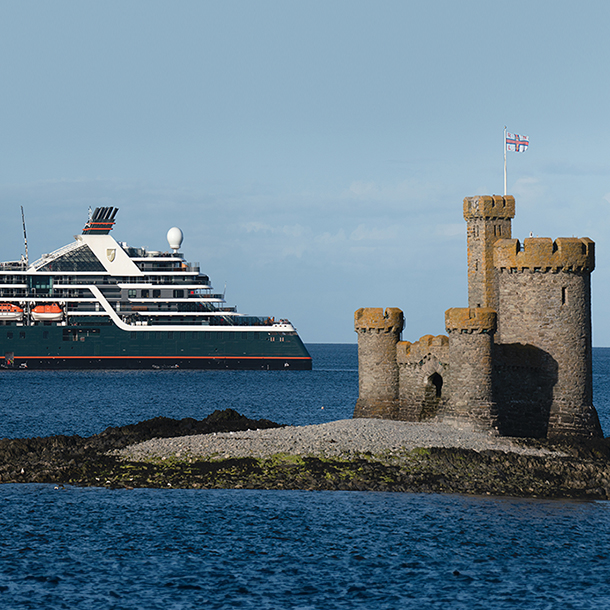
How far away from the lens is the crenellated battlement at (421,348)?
31.4 m

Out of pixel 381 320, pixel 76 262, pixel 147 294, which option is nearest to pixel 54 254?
pixel 76 262

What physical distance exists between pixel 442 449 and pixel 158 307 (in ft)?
230

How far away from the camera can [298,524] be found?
826 inches

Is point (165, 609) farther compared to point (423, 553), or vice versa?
point (423, 553)

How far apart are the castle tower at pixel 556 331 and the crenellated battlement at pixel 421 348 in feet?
6.81

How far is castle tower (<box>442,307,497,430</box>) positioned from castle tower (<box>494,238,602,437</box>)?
164 centimetres

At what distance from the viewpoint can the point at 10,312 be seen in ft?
307

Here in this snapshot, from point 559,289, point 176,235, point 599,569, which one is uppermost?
point 176,235

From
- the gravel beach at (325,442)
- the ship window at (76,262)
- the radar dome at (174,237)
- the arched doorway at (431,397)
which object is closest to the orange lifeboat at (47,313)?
the ship window at (76,262)

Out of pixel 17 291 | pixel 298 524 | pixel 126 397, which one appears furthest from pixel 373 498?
pixel 17 291

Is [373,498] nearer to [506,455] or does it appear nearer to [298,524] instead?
[298,524]

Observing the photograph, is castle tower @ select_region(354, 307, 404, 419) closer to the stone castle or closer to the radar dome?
the stone castle

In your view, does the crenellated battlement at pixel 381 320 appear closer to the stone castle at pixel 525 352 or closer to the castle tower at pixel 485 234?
the stone castle at pixel 525 352

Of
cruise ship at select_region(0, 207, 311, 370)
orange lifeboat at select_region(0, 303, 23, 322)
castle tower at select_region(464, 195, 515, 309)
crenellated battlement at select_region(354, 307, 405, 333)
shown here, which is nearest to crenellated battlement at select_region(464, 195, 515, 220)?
castle tower at select_region(464, 195, 515, 309)
